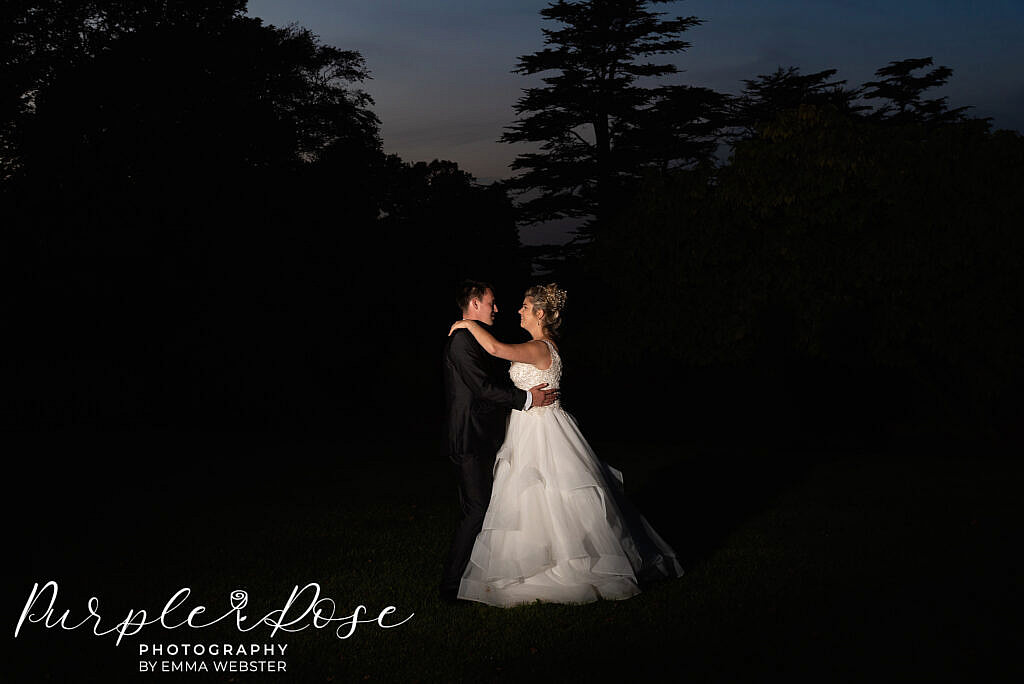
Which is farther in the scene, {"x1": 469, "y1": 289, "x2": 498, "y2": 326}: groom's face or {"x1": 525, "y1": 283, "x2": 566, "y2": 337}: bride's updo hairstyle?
{"x1": 525, "y1": 283, "x2": 566, "y2": 337}: bride's updo hairstyle

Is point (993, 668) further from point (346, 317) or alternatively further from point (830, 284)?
point (346, 317)

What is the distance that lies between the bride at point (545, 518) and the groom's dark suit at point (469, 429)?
0.10 metres

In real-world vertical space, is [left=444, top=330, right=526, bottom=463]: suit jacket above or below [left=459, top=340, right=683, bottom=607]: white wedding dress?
above

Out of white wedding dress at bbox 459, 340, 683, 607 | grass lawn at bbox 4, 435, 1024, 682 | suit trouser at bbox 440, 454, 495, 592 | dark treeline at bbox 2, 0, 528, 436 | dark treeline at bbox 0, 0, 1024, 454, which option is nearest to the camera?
grass lawn at bbox 4, 435, 1024, 682

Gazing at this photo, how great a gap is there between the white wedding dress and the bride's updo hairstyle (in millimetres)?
829

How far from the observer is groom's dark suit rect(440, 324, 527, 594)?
25.0 feet

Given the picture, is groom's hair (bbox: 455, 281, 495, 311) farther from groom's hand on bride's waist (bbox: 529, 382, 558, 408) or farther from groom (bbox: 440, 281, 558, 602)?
groom's hand on bride's waist (bbox: 529, 382, 558, 408)

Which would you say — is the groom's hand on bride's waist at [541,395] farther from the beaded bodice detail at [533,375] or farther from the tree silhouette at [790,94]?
the tree silhouette at [790,94]

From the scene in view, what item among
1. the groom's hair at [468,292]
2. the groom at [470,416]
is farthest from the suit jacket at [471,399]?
the groom's hair at [468,292]

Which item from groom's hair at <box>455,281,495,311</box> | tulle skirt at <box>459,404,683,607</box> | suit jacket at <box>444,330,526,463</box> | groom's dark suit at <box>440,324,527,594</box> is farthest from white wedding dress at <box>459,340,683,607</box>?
groom's hair at <box>455,281,495,311</box>

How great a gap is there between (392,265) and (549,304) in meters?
24.9

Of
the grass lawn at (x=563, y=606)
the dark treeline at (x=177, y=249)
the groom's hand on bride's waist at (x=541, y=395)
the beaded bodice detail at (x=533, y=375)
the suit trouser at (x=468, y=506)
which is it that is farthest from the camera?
the dark treeline at (x=177, y=249)

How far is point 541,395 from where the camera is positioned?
25.8ft

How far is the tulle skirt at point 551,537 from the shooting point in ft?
24.9
